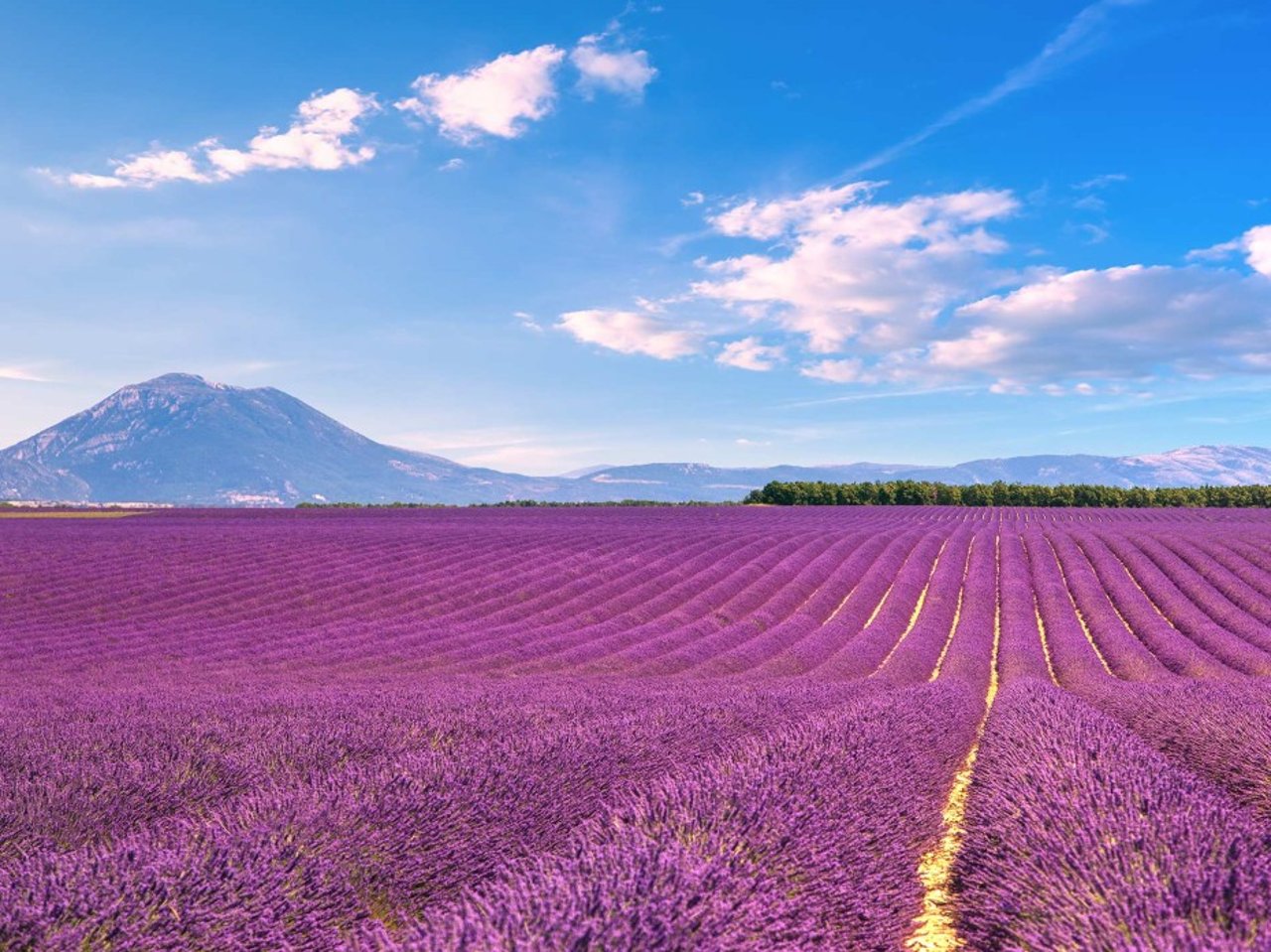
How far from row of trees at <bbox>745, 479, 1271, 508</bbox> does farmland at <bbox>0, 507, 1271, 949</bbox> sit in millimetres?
51201

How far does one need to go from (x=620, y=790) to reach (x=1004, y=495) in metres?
68.6

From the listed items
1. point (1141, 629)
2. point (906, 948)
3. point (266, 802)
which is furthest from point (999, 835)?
point (1141, 629)

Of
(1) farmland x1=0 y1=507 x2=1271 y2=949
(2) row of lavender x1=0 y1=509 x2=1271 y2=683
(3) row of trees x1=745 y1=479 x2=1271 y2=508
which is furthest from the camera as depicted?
(3) row of trees x1=745 y1=479 x2=1271 y2=508

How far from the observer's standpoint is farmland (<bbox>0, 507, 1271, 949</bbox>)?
279cm

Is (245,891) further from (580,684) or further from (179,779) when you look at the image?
(580,684)

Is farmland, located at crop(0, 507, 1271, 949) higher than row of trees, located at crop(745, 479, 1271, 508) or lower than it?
lower

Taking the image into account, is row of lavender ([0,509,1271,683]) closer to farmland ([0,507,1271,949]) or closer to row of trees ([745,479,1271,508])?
farmland ([0,507,1271,949])

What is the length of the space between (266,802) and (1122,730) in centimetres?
601

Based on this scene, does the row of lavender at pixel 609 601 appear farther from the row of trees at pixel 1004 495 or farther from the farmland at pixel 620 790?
the row of trees at pixel 1004 495

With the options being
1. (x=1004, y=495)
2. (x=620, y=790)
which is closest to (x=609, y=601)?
(x=620, y=790)

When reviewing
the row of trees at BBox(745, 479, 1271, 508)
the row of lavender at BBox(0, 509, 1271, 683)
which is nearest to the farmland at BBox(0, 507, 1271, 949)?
the row of lavender at BBox(0, 509, 1271, 683)

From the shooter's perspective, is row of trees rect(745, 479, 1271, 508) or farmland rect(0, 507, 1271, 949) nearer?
farmland rect(0, 507, 1271, 949)

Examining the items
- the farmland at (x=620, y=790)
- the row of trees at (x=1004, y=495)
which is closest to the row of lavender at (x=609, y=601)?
the farmland at (x=620, y=790)

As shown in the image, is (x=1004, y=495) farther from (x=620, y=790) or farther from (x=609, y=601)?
(x=620, y=790)
